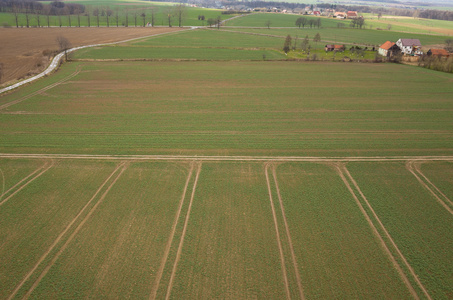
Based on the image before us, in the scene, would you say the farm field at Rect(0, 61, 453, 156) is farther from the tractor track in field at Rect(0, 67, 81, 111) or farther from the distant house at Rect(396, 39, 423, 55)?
the distant house at Rect(396, 39, 423, 55)

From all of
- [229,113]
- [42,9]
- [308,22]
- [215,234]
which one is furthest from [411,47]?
[42,9]

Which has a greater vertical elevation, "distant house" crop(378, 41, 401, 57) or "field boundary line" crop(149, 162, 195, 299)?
"distant house" crop(378, 41, 401, 57)

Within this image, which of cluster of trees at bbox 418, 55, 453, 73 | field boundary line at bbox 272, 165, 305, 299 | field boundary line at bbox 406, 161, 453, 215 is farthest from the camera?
cluster of trees at bbox 418, 55, 453, 73

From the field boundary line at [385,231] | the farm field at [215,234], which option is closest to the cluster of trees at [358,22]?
the farm field at [215,234]

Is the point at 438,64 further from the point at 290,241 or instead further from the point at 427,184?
the point at 290,241

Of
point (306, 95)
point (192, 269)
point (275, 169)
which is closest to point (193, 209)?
point (192, 269)

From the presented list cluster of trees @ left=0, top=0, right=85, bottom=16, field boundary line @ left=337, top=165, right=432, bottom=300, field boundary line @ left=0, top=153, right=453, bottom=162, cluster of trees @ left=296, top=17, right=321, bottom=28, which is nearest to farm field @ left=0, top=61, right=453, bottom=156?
field boundary line @ left=0, top=153, right=453, bottom=162

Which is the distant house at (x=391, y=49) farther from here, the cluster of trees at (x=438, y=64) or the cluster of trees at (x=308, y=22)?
the cluster of trees at (x=308, y=22)
